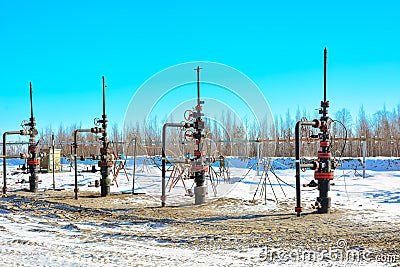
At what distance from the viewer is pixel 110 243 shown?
6.57m

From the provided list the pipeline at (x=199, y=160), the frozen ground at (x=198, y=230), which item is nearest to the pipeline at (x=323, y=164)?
the frozen ground at (x=198, y=230)

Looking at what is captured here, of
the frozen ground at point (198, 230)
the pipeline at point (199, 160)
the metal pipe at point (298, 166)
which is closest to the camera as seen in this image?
the frozen ground at point (198, 230)

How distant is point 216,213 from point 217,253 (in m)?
3.70

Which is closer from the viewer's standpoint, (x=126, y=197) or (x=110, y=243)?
(x=110, y=243)

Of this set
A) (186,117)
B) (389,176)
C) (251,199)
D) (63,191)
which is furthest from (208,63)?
(389,176)

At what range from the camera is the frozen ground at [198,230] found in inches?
223

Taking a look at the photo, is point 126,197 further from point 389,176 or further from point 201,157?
point 389,176

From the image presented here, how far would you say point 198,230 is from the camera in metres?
7.63

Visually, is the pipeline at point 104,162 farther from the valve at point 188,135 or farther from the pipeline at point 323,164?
the pipeline at point 323,164

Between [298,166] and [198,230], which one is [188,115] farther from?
[198,230]

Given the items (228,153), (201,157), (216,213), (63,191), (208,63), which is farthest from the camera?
(228,153)

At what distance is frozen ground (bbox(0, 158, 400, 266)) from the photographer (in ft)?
18.6

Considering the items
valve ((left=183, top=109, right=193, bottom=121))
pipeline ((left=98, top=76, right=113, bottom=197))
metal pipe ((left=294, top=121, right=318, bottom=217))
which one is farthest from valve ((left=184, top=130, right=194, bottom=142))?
metal pipe ((left=294, top=121, right=318, bottom=217))

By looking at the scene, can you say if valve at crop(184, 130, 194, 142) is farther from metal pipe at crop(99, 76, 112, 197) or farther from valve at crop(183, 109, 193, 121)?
metal pipe at crop(99, 76, 112, 197)
